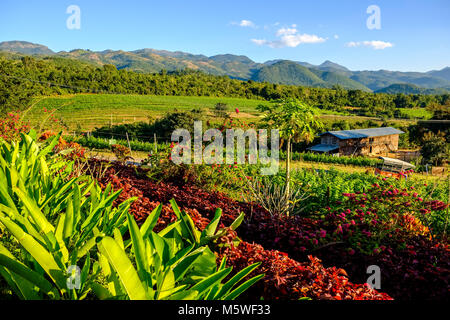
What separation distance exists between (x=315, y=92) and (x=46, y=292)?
2437 inches

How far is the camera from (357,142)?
30.9m

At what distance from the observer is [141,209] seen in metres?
2.85

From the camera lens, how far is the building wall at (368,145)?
30031mm

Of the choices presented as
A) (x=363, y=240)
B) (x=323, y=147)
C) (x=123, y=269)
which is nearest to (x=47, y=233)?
(x=123, y=269)

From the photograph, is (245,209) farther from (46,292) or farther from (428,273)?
(46,292)

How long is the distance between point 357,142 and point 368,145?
2138mm

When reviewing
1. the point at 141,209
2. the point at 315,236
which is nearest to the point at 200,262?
the point at 141,209

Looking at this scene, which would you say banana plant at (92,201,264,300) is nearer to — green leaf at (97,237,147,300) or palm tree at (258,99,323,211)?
green leaf at (97,237,147,300)

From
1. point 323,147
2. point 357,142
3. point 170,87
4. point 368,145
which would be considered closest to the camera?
point 323,147

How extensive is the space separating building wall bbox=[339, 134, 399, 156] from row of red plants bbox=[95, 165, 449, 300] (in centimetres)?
2753

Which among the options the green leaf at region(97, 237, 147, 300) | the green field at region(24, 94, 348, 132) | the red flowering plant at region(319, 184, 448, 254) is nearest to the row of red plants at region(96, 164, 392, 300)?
the green leaf at region(97, 237, 147, 300)

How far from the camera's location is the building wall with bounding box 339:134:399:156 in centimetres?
3003

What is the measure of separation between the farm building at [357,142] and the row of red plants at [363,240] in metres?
25.7

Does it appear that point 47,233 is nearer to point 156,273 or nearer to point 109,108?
point 156,273
